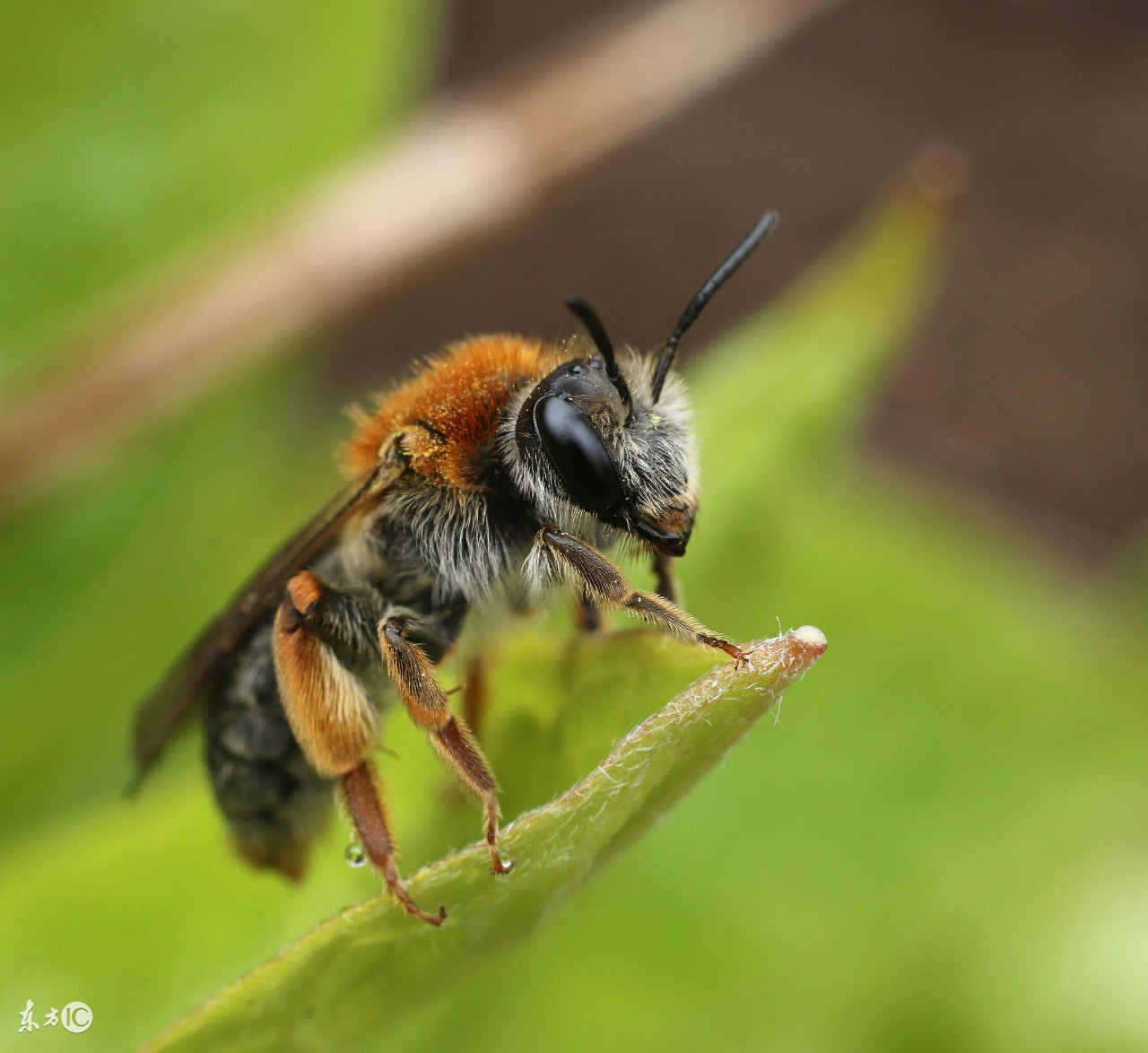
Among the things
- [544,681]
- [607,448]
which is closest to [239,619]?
[544,681]

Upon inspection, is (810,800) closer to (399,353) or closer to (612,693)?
(612,693)

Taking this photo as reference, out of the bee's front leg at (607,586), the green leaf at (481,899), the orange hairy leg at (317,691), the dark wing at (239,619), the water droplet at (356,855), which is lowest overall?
the green leaf at (481,899)

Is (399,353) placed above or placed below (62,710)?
above

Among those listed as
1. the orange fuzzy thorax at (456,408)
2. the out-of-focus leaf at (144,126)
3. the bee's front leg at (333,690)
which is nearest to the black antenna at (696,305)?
the orange fuzzy thorax at (456,408)

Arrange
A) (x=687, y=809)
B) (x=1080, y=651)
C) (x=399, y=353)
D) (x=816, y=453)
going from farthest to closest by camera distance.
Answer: (x=399, y=353), (x=1080, y=651), (x=687, y=809), (x=816, y=453)

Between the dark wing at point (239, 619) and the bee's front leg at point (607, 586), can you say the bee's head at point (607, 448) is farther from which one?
the dark wing at point (239, 619)

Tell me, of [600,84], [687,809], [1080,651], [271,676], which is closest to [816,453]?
[687,809]
